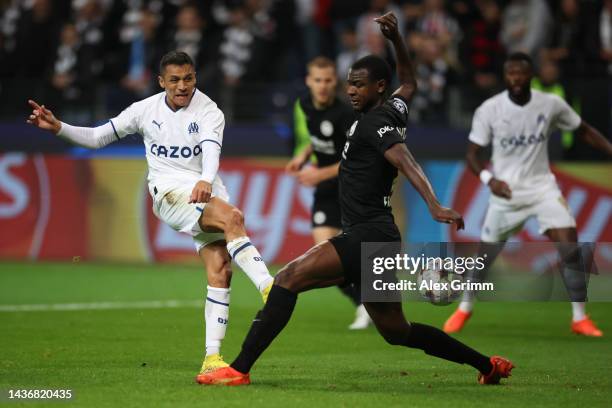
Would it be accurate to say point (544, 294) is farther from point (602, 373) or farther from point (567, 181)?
point (567, 181)

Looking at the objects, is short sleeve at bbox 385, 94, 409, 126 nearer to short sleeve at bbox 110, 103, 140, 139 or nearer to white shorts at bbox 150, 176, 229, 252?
white shorts at bbox 150, 176, 229, 252

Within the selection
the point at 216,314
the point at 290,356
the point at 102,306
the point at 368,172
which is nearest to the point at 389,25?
the point at 368,172

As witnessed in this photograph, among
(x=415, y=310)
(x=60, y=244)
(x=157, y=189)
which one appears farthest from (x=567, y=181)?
(x=157, y=189)

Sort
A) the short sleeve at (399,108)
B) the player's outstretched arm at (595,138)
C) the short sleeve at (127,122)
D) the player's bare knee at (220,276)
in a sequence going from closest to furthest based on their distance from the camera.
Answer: the short sleeve at (399,108) → the player's bare knee at (220,276) → the short sleeve at (127,122) → the player's outstretched arm at (595,138)

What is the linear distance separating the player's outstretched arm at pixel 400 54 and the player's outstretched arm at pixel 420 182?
0.97 meters

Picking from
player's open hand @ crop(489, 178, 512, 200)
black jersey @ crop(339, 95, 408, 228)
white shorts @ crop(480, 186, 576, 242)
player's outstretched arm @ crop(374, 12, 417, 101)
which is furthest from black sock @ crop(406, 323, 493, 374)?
white shorts @ crop(480, 186, 576, 242)

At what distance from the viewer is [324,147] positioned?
467 inches

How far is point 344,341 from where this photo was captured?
1082 cm

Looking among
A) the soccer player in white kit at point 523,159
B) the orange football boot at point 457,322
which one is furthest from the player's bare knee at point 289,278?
the orange football boot at point 457,322

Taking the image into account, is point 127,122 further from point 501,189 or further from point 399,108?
point 501,189

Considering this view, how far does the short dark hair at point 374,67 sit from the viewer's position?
309 inches

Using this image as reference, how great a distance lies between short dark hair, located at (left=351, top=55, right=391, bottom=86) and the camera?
7.84 metres

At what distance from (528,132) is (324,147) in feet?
6.73
